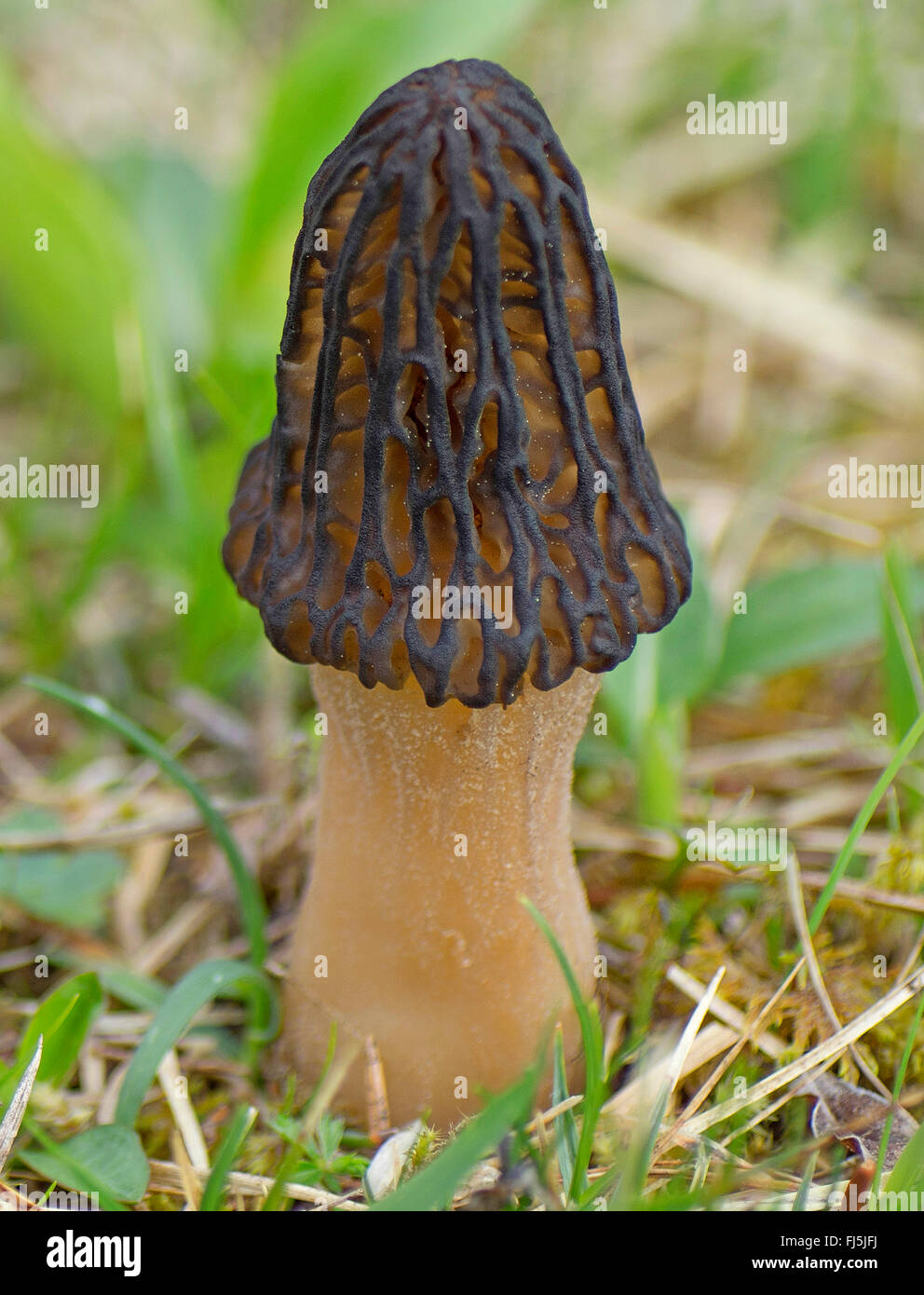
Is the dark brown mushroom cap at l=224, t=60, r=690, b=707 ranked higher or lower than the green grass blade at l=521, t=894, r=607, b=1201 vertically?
higher

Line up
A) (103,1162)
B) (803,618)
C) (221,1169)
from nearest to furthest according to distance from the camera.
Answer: (221,1169) < (103,1162) < (803,618)

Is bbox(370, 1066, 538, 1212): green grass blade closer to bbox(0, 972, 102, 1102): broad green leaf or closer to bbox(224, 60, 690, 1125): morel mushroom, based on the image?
bbox(224, 60, 690, 1125): morel mushroom

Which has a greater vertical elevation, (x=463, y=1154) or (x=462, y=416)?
(x=462, y=416)

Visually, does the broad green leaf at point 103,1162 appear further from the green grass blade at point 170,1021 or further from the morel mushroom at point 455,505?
the morel mushroom at point 455,505

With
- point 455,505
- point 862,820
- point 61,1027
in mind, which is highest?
point 455,505

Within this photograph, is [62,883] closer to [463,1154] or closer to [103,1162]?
[103,1162]

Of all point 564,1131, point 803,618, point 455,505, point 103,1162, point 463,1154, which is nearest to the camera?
point 463,1154

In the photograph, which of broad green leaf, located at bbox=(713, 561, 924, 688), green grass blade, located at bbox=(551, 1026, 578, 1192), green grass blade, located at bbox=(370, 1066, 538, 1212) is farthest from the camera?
broad green leaf, located at bbox=(713, 561, 924, 688)

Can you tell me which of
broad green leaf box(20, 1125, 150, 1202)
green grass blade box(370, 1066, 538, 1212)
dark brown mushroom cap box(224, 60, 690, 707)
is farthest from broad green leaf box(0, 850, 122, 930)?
green grass blade box(370, 1066, 538, 1212)

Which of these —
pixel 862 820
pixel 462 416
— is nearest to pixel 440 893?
pixel 862 820

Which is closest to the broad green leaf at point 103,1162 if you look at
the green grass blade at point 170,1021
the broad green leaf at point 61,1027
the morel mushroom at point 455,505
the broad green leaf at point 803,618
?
the green grass blade at point 170,1021
